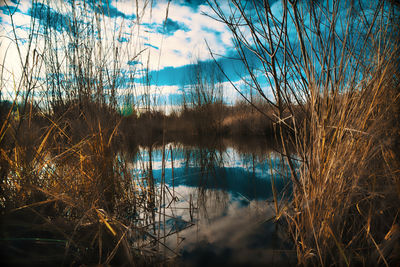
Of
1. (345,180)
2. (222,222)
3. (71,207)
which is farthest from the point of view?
(222,222)

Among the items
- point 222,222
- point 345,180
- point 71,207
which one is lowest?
point 222,222

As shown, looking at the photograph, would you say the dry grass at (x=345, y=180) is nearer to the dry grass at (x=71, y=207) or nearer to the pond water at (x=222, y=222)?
the pond water at (x=222, y=222)

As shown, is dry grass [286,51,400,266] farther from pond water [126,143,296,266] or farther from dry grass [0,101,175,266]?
dry grass [0,101,175,266]

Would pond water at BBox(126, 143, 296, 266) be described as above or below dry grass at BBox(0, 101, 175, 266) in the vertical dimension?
below

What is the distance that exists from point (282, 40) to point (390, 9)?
54cm

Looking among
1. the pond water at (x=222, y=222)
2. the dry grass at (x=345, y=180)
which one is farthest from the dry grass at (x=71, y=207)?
the dry grass at (x=345, y=180)

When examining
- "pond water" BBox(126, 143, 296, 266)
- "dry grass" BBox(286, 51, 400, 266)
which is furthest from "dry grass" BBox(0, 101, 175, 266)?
"dry grass" BBox(286, 51, 400, 266)

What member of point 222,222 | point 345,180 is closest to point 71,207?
point 222,222

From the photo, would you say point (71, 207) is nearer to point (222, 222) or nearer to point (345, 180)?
point (222, 222)

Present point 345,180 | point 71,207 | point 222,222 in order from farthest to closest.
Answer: point 222,222 → point 71,207 → point 345,180

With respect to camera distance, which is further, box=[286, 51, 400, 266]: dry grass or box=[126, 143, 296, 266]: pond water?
box=[126, 143, 296, 266]: pond water

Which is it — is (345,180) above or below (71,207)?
above

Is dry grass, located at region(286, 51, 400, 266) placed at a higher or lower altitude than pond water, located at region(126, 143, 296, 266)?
higher

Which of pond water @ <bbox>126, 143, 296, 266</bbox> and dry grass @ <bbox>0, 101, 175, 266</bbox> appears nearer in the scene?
dry grass @ <bbox>0, 101, 175, 266</bbox>
